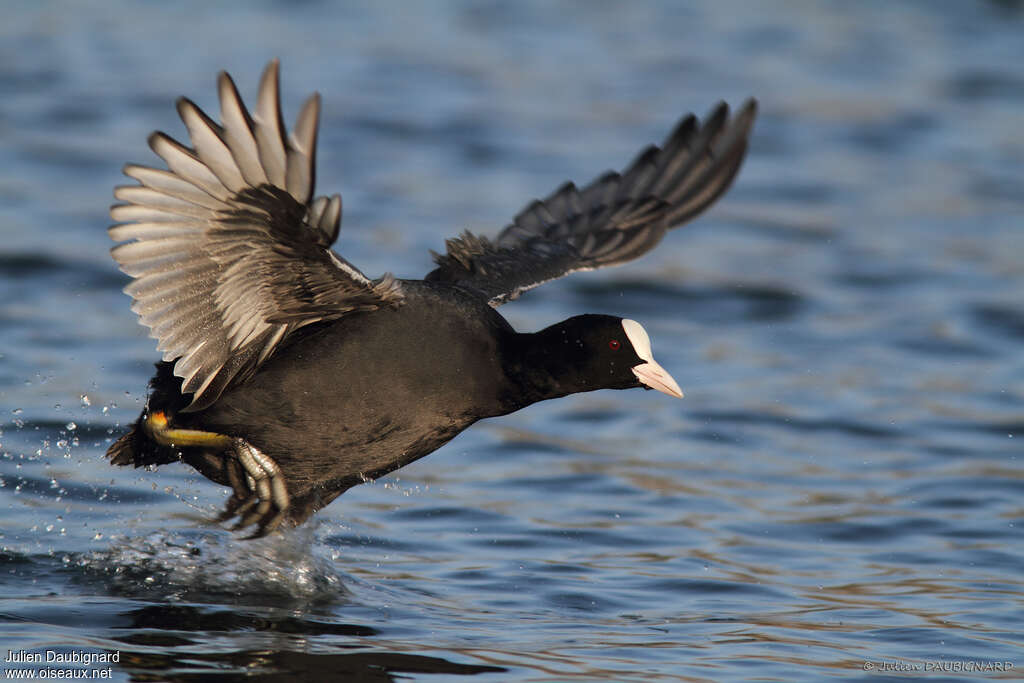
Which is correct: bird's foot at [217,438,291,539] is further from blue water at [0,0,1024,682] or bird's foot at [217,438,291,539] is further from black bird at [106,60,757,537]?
blue water at [0,0,1024,682]

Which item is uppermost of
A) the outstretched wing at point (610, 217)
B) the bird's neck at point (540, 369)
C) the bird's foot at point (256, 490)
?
the outstretched wing at point (610, 217)

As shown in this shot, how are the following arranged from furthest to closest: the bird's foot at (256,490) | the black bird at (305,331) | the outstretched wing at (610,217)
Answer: the outstretched wing at (610,217) → the bird's foot at (256,490) → the black bird at (305,331)

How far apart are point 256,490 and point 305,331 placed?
0.63 metres

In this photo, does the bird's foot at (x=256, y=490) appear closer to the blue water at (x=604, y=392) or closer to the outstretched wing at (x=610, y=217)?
the blue water at (x=604, y=392)

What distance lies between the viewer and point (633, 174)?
6266mm

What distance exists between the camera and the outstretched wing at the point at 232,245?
424 centimetres

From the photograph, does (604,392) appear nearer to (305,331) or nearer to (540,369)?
(540,369)

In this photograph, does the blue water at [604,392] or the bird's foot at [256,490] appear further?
the bird's foot at [256,490]

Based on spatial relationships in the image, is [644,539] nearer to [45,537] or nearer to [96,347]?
[45,537]

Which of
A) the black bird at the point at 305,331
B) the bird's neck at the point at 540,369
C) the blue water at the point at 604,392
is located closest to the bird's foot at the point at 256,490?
the black bird at the point at 305,331

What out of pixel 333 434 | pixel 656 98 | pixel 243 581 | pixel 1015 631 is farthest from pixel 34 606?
pixel 656 98

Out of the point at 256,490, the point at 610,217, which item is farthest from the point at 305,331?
the point at 610,217

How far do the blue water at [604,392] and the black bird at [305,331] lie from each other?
1.67 ft

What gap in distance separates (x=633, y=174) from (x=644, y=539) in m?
1.51
